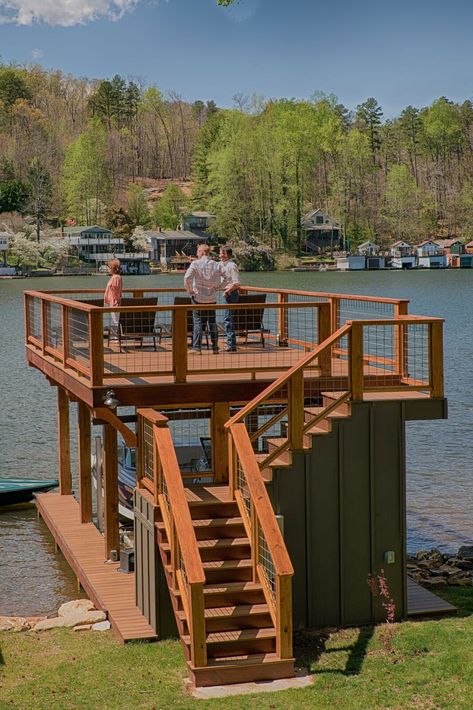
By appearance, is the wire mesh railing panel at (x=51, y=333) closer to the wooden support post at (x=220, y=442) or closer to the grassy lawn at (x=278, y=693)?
the wooden support post at (x=220, y=442)

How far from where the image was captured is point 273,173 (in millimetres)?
161375

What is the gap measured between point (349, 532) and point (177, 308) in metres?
3.38

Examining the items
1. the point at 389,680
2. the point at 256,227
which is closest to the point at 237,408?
the point at 389,680

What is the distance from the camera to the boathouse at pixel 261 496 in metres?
11.5

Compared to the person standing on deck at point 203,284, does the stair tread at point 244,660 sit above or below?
below

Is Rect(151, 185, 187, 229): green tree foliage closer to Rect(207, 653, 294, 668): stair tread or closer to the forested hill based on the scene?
the forested hill

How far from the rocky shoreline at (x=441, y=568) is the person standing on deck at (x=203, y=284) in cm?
447

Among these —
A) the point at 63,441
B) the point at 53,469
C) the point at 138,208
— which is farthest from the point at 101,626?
the point at 138,208

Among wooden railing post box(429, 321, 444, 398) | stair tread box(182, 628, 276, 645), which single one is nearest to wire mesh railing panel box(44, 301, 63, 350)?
wooden railing post box(429, 321, 444, 398)

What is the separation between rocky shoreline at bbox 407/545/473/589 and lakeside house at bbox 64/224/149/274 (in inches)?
5262

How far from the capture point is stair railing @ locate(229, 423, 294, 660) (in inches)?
439

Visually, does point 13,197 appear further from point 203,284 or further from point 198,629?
point 198,629

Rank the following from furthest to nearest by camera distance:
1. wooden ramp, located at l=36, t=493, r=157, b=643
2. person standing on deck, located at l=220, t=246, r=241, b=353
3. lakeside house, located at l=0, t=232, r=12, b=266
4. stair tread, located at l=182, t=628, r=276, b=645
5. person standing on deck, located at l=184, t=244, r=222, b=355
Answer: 1. lakeside house, located at l=0, t=232, r=12, b=266
2. person standing on deck, located at l=184, t=244, r=222, b=355
3. person standing on deck, located at l=220, t=246, r=241, b=353
4. wooden ramp, located at l=36, t=493, r=157, b=643
5. stair tread, located at l=182, t=628, r=276, b=645

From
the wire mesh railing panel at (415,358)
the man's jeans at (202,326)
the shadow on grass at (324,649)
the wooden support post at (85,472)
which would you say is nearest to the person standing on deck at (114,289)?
the man's jeans at (202,326)
